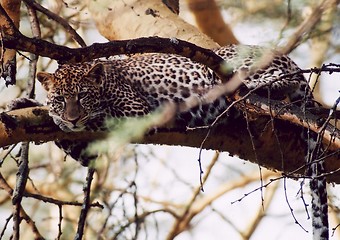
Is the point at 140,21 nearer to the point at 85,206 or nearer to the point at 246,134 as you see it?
the point at 246,134

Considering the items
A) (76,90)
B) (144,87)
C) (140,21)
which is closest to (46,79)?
(76,90)

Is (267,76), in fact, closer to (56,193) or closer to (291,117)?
(291,117)

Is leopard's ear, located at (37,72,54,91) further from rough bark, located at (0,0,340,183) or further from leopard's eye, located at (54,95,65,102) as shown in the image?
rough bark, located at (0,0,340,183)

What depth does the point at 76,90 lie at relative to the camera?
5238mm

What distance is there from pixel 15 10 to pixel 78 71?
52cm

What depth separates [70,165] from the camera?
9258 mm

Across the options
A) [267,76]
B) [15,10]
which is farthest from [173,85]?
[15,10]

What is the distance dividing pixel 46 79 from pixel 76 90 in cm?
20

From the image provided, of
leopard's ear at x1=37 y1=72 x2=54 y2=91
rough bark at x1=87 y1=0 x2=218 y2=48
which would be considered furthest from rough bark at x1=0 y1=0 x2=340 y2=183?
rough bark at x1=87 y1=0 x2=218 y2=48

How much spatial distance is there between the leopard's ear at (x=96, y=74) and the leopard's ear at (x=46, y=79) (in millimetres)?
202

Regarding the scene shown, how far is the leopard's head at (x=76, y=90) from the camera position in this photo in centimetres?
498

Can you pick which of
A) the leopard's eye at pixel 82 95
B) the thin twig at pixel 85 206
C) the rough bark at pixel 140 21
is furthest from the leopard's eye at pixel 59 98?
the rough bark at pixel 140 21

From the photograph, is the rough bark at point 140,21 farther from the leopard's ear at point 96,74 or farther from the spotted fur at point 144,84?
the leopard's ear at point 96,74

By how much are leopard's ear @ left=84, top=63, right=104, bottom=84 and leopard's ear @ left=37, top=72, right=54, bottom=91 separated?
0.20m
